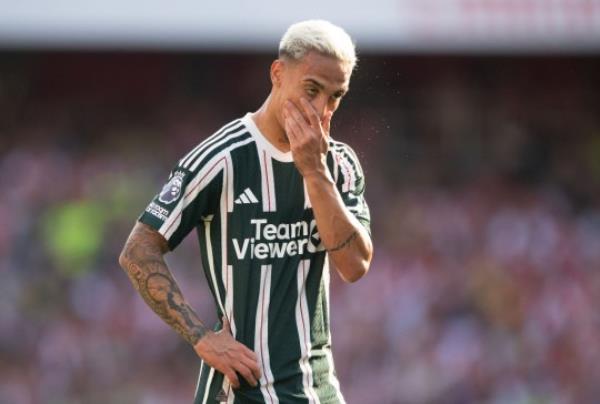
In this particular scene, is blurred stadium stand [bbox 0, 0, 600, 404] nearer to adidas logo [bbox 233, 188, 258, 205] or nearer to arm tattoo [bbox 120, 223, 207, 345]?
adidas logo [bbox 233, 188, 258, 205]

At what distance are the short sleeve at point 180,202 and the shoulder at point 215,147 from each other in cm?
2

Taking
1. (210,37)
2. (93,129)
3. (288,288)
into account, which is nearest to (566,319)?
(210,37)

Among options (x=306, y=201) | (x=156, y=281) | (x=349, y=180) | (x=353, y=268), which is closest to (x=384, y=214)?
(x=349, y=180)

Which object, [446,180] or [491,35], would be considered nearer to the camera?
[491,35]

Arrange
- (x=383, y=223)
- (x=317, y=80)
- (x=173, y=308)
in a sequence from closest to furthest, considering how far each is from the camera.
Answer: (x=317, y=80) → (x=173, y=308) → (x=383, y=223)

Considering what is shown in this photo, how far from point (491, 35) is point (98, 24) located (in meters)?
3.80

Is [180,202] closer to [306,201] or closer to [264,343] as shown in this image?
[306,201]

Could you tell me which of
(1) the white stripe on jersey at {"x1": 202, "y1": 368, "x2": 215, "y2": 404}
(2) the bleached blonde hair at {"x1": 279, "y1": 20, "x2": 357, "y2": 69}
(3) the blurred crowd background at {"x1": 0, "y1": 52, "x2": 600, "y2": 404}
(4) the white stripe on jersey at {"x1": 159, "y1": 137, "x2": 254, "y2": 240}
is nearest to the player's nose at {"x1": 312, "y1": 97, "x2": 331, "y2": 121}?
(2) the bleached blonde hair at {"x1": 279, "y1": 20, "x2": 357, "y2": 69}

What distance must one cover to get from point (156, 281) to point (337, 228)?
615 millimetres

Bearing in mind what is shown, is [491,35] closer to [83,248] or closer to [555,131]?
[555,131]

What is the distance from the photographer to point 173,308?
415 centimetres

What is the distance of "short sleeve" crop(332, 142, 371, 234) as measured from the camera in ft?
14.4

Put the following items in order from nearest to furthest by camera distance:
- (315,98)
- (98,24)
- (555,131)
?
(315,98)
(98,24)
(555,131)

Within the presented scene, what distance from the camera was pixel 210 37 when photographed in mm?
12297
